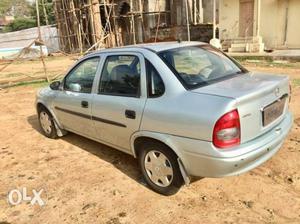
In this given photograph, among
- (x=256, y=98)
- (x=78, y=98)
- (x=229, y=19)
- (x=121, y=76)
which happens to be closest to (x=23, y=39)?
(x=229, y=19)

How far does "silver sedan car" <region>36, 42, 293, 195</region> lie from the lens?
3.03 metres

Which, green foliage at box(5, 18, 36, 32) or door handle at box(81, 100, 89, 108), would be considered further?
green foliage at box(5, 18, 36, 32)

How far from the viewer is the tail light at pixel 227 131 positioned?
2.94 m

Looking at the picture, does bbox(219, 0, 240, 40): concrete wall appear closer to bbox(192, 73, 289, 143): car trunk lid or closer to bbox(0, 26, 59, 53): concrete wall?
bbox(192, 73, 289, 143): car trunk lid

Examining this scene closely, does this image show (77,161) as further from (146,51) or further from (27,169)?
(146,51)

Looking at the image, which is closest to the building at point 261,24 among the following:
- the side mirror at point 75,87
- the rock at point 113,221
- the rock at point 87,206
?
the side mirror at point 75,87

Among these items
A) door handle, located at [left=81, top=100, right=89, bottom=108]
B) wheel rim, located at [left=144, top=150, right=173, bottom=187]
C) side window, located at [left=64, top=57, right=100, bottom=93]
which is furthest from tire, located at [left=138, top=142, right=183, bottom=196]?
side window, located at [left=64, top=57, right=100, bottom=93]

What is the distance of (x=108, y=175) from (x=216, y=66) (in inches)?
77.9

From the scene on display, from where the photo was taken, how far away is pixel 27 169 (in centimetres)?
471

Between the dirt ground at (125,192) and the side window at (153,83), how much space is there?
1.17m

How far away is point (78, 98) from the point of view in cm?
464

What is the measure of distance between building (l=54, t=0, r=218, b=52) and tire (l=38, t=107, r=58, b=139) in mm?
17809

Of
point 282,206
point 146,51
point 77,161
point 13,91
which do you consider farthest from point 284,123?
point 13,91

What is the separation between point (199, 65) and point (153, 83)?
27.7 inches
